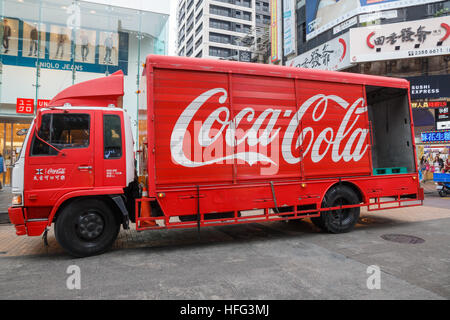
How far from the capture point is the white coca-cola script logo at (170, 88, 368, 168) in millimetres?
5578

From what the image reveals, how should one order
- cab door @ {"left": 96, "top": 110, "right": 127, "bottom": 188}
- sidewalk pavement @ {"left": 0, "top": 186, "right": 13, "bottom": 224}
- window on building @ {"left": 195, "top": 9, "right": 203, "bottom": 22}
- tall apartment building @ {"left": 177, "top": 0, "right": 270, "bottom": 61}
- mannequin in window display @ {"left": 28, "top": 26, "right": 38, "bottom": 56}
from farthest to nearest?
window on building @ {"left": 195, "top": 9, "right": 203, "bottom": 22}
tall apartment building @ {"left": 177, "top": 0, "right": 270, "bottom": 61}
mannequin in window display @ {"left": 28, "top": 26, "right": 38, "bottom": 56}
sidewalk pavement @ {"left": 0, "top": 186, "right": 13, "bottom": 224}
cab door @ {"left": 96, "top": 110, "right": 127, "bottom": 188}

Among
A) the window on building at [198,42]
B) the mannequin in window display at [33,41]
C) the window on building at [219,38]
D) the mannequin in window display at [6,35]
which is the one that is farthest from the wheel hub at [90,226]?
the window on building at [198,42]

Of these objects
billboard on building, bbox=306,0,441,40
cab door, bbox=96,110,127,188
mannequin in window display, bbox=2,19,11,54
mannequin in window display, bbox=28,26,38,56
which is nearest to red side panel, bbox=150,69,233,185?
cab door, bbox=96,110,127,188

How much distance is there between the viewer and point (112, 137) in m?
5.45

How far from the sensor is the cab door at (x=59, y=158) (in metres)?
4.94

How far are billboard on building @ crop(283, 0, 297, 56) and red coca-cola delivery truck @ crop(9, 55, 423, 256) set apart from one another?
2016 cm

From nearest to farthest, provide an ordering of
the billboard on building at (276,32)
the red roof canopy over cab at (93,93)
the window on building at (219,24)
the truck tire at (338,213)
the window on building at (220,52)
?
the red roof canopy over cab at (93,93), the truck tire at (338,213), the billboard on building at (276,32), the window on building at (220,52), the window on building at (219,24)

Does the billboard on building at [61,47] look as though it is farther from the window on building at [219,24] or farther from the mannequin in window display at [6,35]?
the window on building at [219,24]

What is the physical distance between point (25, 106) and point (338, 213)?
15636 mm

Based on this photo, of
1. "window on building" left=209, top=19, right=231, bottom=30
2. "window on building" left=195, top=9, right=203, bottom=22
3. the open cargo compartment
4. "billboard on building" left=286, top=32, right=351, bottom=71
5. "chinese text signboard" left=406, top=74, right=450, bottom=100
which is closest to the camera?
the open cargo compartment

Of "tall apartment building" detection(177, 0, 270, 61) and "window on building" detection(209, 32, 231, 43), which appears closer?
"tall apartment building" detection(177, 0, 270, 61)

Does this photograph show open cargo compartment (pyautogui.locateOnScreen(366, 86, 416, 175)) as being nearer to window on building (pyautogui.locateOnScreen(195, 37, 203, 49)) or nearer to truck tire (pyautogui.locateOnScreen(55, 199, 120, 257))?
truck tire (pyautogui.locateOnScreen(55, 199, 120, 257))
